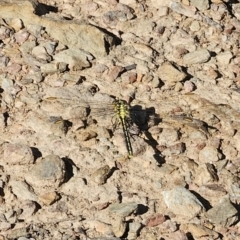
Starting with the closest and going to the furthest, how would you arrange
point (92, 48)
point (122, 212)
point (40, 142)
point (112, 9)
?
point (122, 212) → point (40, 142) → point (92, 48) → point (112, 9)

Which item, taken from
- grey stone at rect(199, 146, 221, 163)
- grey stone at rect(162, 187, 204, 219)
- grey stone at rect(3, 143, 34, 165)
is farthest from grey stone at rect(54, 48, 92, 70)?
grey stone at rect(162, 187, 204, 219)

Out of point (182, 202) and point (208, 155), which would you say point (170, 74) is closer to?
point (208, 155)

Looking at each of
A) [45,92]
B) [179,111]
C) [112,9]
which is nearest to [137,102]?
[179,111]

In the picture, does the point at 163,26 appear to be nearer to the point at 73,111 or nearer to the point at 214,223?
the point at 73,111

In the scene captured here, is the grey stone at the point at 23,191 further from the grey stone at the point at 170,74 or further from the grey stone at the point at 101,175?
the grey stone at the point at 170,74

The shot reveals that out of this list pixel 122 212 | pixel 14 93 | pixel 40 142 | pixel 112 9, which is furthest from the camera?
pixel 112 9

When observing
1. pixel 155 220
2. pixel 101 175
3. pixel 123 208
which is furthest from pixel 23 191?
A: pixel 155 220

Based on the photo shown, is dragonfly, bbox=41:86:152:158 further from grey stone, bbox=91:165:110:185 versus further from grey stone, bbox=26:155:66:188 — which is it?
grey stone, bbox=26:155:66:188

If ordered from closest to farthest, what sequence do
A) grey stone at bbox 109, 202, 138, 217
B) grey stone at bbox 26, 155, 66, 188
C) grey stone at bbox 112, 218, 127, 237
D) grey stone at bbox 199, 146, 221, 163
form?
grey stone at bbox 112, 218, 127, 237 → grey stone at bbox 109, 202, 138, 217 → grey stone at bbox 26, 155, 66, 188 → grey stone at bbox 199, 146, 221, 163
